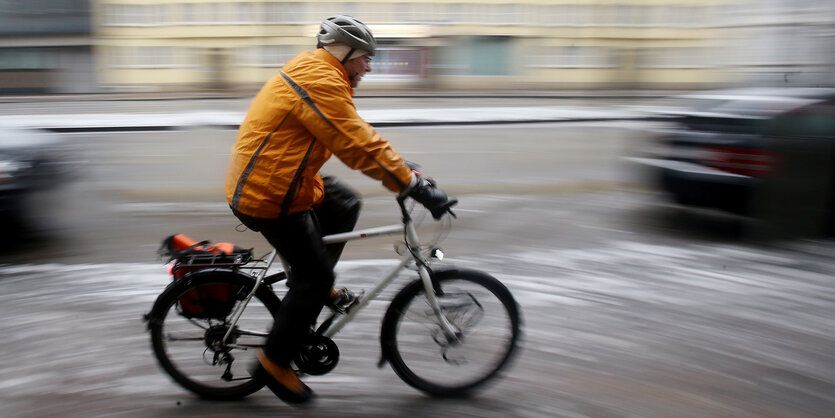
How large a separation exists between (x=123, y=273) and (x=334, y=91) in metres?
3.28

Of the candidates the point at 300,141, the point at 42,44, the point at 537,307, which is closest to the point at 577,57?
the point at 42,44

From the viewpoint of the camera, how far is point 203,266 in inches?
129

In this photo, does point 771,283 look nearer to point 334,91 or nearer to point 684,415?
point 684,415

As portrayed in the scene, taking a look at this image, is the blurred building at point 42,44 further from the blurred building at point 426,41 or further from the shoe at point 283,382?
the shoe at point 283,382

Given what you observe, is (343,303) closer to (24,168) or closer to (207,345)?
(207,345)

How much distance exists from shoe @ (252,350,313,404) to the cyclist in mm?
65

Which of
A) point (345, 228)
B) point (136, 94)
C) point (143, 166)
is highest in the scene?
point (345, 228)

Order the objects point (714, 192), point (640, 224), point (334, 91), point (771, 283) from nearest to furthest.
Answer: point (334, 91), point (771, 283), point (714, 192), point (640, 224)

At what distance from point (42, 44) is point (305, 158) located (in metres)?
35.5

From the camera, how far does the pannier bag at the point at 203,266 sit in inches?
129

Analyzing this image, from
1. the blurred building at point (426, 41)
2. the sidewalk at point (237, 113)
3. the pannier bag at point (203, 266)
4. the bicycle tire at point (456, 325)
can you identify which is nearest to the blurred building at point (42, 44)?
the blurred building at point (426, 41)

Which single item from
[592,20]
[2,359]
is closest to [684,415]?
[2,359]

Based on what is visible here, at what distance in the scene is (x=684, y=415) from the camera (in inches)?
131

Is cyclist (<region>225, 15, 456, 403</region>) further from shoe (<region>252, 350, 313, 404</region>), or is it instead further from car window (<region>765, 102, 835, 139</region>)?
car window (<region>765, 102, 835, 139</region>)
